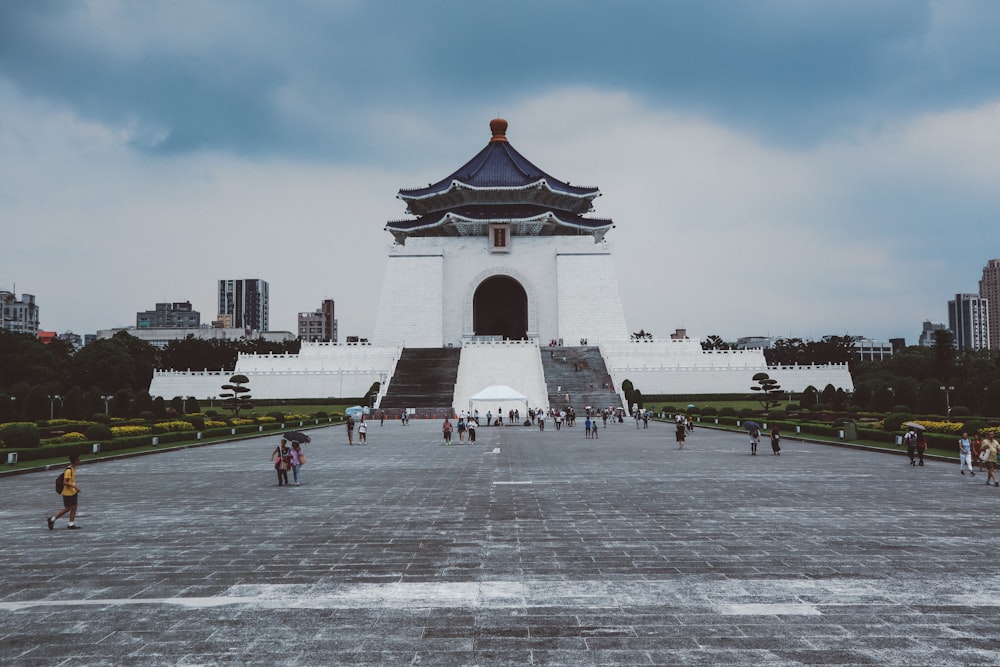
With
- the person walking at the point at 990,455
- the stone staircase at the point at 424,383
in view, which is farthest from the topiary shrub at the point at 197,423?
the person walking at the point at 990,455

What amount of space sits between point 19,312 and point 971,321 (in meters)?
166

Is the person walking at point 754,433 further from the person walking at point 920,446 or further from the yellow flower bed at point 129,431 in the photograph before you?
the yellow flower bed at point 129,431

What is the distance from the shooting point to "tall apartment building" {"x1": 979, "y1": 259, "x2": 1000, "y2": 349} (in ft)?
489

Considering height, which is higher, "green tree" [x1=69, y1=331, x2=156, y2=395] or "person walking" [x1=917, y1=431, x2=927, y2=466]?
"green tree" [x1=69, y1=331, x2=156, y2=395]

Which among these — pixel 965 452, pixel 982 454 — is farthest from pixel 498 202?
pixel 982 454

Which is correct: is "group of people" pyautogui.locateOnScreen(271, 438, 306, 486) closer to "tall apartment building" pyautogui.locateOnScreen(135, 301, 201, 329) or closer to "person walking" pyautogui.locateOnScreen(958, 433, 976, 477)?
"person walking" pyautogui.locateOnScreen(958, 433, 976, 477)

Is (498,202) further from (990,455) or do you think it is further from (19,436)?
(990,455)

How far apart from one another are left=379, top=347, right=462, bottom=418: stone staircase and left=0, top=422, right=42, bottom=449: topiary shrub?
1953 centimetres

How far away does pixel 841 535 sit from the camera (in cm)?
796

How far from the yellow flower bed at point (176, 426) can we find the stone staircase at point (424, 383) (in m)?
11.9

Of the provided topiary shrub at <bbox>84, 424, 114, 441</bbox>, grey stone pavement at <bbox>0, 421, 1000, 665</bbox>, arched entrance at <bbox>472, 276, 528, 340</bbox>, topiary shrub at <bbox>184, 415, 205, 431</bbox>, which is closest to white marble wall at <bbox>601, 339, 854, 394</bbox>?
arched entrance at <bbox>472, 276, 528, 340</bbox>

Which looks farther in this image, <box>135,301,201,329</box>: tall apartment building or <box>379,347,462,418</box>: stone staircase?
<box>135,301,201,329</box>: tall apartment building

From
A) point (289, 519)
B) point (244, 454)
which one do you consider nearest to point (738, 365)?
point (244, 454)

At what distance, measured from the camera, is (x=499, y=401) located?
3434cm
